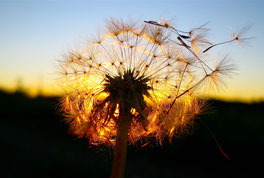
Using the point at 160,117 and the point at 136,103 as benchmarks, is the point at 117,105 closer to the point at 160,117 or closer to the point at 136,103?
the point at 136,103

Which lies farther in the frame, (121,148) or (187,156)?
(187,156)

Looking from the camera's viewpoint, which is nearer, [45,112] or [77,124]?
[77,124]

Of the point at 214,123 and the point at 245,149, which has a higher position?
the point at 214,123

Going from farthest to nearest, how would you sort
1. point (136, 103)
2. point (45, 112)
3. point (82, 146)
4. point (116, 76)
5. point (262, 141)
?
1. point (45, 112)
2. point (82, 146)
3. point (262, 141)
4. point (116, 76)
5. point (136, 103)

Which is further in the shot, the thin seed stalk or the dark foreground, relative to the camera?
the dark foreground

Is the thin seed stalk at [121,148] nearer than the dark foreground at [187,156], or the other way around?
the thin seed stalk at [121,148]

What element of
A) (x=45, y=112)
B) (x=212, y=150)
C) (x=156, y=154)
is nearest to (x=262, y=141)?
(x=212, y=150)

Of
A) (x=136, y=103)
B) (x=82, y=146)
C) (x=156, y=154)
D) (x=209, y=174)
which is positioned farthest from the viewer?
(x=82, y=146)

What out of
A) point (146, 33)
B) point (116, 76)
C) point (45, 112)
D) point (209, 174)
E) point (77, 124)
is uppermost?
point (45, 112)
